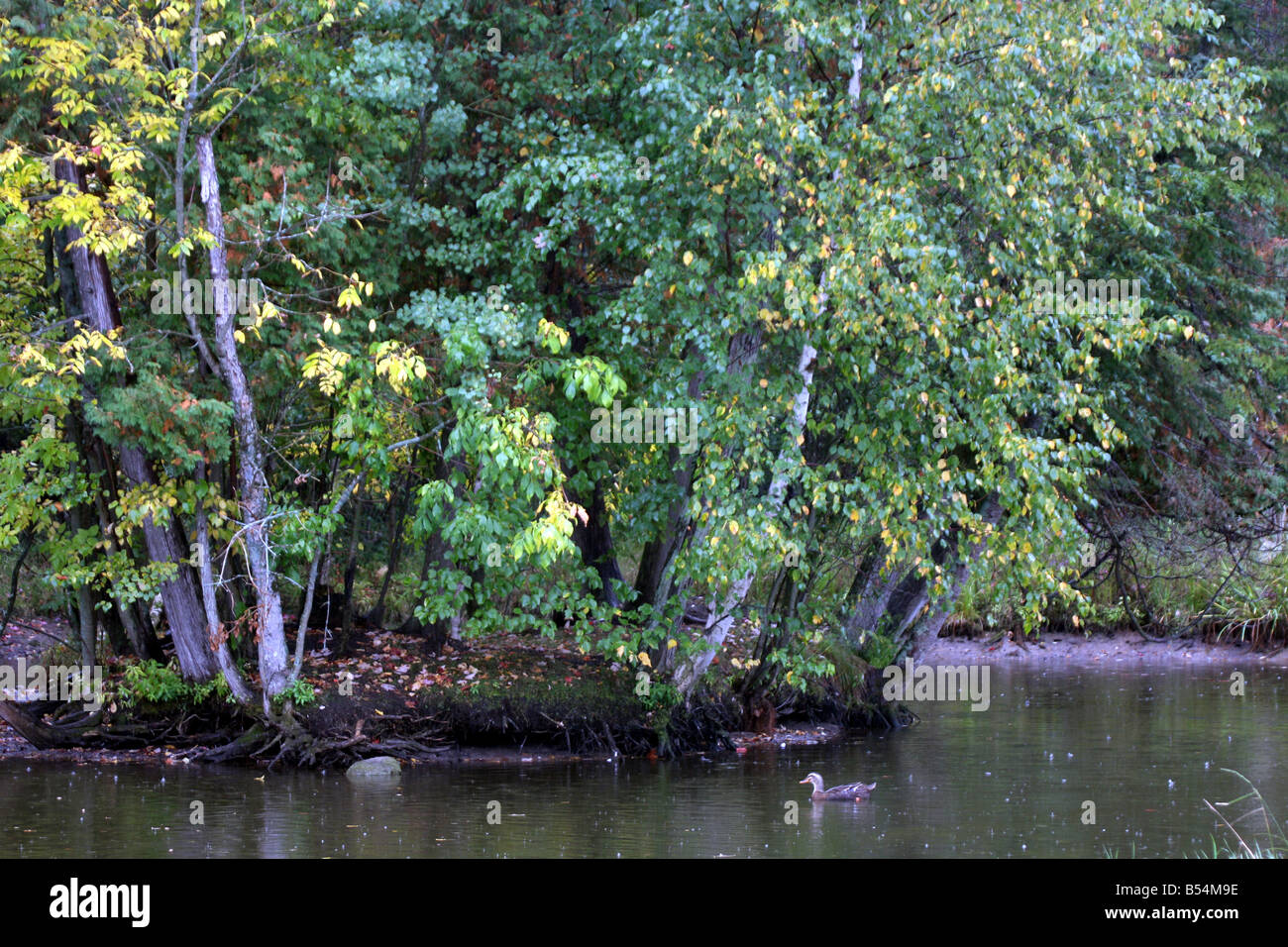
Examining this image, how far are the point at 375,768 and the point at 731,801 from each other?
12.3 ft

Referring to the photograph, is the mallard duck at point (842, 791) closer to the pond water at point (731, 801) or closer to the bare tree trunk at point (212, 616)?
the pond water at point (731, 801)

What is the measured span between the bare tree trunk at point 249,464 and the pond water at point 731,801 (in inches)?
48.1

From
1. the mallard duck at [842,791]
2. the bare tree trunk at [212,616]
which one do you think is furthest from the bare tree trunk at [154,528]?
the mallard duck at [842,791]

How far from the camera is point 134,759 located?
45.1ft

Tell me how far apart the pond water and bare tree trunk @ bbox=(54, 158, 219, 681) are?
1.45 metres

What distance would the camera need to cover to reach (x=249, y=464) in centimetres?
1324

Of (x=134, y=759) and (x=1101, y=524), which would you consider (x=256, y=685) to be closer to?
(x=134, y=759)

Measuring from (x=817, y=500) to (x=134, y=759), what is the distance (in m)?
7.65

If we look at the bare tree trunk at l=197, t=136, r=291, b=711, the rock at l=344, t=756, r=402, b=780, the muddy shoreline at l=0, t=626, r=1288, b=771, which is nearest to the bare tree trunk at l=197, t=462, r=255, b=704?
the bare tree trunk at l=197, t=136, r=291, b=711

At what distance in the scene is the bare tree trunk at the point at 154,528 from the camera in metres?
13.0

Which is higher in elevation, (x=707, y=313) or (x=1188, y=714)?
(x=707, y=313)
